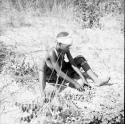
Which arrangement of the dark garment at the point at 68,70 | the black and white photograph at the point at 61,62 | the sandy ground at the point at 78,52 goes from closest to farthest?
the black and white photograph at the point at 61,62 → the sandy ground at the point at 78,52 → the dark garment at the point at 68,70

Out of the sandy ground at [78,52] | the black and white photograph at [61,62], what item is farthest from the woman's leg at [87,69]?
the sandy ground at [78,52]

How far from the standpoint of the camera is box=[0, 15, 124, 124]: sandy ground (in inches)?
139

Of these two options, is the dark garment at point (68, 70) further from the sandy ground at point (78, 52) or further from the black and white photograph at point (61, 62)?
the sandy ground at point (78, 52)

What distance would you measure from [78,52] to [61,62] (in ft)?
3.76

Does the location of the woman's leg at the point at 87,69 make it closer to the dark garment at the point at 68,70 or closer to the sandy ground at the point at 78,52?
the dark garment at the point at 68,70

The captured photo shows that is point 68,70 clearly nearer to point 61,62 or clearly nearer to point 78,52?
point 61,62

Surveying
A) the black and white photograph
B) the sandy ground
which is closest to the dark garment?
the black and white photograph

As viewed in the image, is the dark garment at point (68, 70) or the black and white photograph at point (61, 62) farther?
the dark garment at point (68, 70)

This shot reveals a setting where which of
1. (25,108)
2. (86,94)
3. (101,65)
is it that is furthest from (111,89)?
(25,108)

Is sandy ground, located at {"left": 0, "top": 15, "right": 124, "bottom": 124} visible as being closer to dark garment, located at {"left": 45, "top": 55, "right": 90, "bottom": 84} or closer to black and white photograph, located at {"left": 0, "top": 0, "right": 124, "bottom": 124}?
black and white photograph, located at {"left": 0, "top": 0, "right": 124, "bottom": 124}

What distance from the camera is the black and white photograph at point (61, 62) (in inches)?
131

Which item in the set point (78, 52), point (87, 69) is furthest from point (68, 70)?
point (78, 52)

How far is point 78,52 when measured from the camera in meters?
5.00

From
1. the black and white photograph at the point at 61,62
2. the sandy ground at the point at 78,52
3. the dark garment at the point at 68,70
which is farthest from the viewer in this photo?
the dark garment at the point at 68,70
